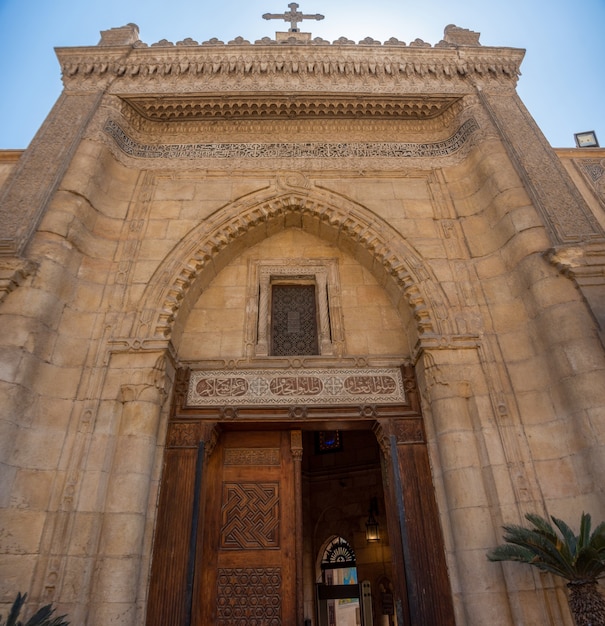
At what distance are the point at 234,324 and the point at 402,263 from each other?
214 cm

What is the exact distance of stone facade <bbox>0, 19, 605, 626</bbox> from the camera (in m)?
3.84

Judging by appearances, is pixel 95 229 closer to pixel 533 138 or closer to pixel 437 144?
pixel 437 144

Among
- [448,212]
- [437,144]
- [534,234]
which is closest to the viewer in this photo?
[534,234]

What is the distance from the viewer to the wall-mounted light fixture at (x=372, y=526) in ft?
27.3

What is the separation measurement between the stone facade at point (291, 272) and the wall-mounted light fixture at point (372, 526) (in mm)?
4429

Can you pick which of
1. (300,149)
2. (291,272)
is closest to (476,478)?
(291,272)

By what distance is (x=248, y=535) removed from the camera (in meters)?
4.57

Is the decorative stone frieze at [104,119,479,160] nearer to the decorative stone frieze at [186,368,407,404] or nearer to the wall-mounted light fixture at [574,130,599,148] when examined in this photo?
the wall-mounted light fixture at [574,130,599,148]

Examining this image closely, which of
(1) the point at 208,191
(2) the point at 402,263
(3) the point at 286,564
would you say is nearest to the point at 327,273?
(2) the point at 402,263

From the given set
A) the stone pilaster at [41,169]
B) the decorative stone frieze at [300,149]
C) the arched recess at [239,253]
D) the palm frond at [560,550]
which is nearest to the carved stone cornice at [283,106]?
the decorative stone frieze at [300,149]

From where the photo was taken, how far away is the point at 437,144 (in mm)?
6473

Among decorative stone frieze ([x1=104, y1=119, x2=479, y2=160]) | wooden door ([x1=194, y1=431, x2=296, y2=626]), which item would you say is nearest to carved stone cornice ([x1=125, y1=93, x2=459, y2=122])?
decorative stone frieze ([x1=104, y1=119, x2=479, y2=160])

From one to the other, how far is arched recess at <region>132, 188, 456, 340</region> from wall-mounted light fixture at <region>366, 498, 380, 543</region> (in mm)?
4809

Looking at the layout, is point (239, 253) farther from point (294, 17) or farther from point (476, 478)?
point (294, 17)
